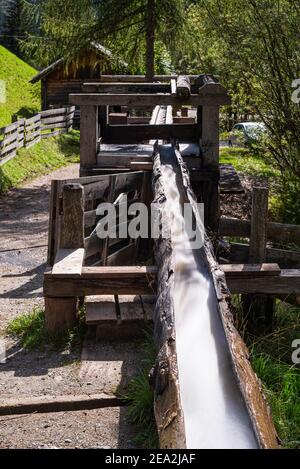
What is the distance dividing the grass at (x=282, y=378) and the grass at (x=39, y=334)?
5.08 feet

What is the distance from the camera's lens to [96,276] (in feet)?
18.6

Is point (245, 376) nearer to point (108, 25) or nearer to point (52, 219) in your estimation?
point (52, 219)

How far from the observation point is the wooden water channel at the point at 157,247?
11.9ft

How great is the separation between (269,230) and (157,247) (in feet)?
8.01

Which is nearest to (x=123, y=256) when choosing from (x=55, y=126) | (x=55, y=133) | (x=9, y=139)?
(x=9, y=139)

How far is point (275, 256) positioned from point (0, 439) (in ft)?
12.9

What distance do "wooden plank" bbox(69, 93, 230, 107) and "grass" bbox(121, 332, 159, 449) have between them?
14.3 feet

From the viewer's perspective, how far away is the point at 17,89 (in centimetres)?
3797

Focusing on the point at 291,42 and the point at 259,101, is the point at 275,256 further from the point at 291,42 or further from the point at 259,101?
the point at 259,101

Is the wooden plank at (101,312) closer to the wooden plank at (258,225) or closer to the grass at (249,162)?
the wooden plank at (258,225)

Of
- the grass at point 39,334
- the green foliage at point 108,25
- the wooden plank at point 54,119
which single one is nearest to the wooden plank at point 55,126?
the wooden plank at point 54,119

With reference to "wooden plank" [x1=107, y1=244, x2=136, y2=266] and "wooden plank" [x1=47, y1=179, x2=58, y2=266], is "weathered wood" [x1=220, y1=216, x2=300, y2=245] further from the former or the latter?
"wooden plank" [x1=47, y1=179, x2=58, y2=266]

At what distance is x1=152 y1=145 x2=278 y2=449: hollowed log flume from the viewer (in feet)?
10.4

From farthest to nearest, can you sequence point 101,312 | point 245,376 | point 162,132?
point 162,132 → point 101,312 → point 245,376
